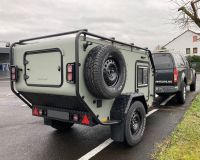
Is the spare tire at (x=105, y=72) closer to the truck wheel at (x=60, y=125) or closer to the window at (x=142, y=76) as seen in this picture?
the window at (x=142, y=76)

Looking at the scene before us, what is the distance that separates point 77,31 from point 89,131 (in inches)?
110

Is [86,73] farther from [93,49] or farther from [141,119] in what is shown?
[141,119]

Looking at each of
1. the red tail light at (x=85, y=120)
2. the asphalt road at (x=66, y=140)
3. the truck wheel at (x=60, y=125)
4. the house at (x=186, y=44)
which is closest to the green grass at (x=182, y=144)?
the asphalt road at (x=66, y=140)

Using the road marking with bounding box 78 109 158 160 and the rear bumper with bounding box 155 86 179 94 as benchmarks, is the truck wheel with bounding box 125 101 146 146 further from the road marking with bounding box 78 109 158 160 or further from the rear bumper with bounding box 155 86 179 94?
the rear bumper with bounding box 155 86 179 94

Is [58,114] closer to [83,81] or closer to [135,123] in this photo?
[83,81]

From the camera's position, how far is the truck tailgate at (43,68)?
413cm

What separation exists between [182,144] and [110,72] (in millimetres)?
1955

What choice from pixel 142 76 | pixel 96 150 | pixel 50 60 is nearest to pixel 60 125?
pixel 96 150

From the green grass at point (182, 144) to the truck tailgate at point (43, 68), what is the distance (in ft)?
7.14

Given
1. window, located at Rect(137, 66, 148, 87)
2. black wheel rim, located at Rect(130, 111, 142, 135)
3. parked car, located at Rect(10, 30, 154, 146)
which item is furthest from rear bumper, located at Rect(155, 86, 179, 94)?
black wheel rim, located at Rect(130, 111, 142, 135)

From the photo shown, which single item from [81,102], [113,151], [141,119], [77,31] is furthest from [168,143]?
[77,31]

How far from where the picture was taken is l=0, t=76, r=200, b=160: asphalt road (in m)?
4.47

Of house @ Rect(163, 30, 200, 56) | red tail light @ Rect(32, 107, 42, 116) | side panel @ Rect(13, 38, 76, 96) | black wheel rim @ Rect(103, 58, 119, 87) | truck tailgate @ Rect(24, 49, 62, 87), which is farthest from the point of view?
house @ Rect(163, 30, 200, 56)

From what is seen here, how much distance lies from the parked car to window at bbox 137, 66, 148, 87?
0.14 metres
